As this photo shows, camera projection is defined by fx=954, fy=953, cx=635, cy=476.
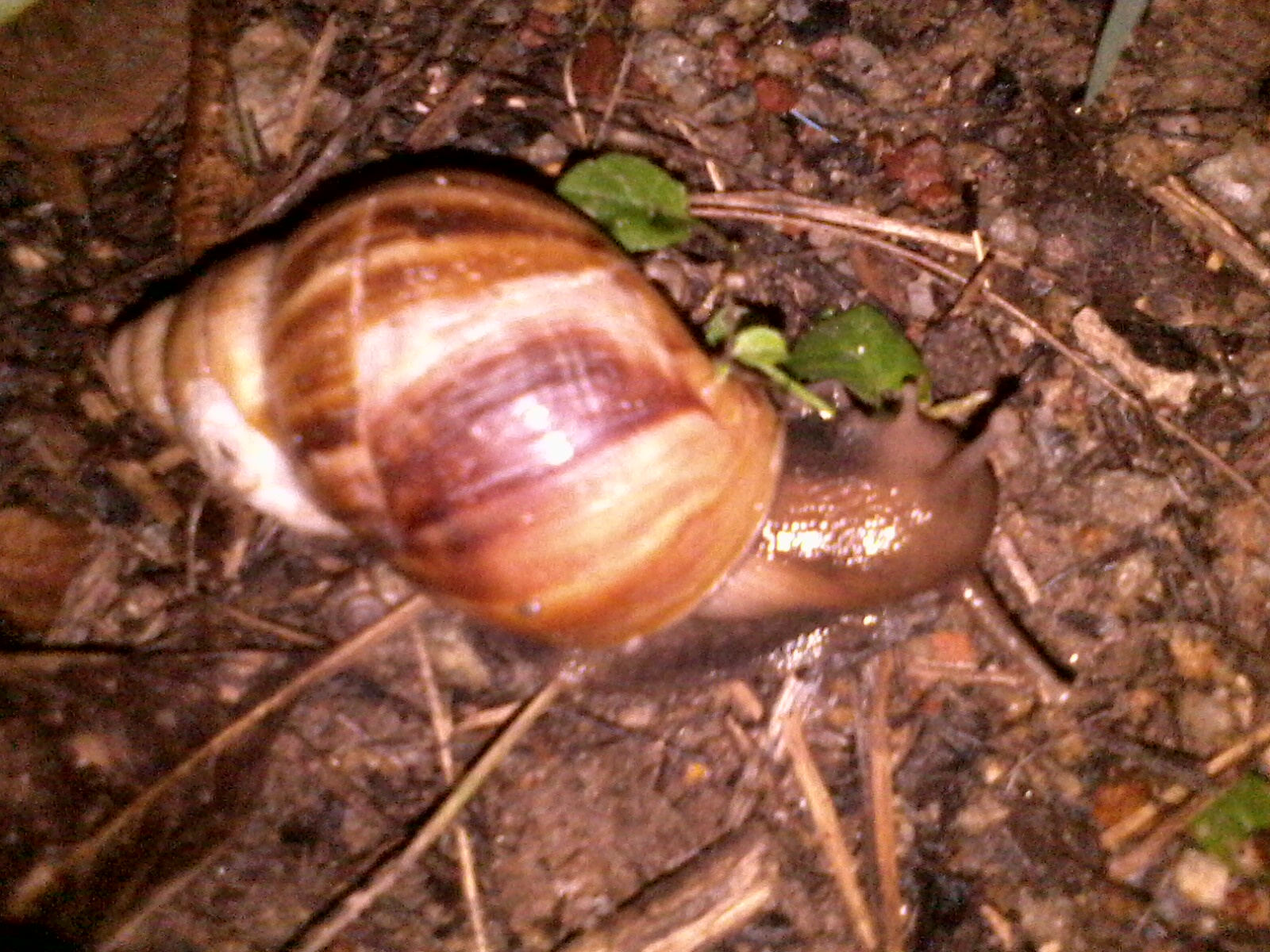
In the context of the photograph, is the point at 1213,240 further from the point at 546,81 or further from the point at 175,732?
the point at 175,732

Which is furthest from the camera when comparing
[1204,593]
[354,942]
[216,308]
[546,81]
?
[546,81]

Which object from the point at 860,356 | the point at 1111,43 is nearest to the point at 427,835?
the point at 860,356

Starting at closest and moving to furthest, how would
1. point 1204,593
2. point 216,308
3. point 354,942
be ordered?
1. point 216,308
2. point 354,942
3. point 1204,593

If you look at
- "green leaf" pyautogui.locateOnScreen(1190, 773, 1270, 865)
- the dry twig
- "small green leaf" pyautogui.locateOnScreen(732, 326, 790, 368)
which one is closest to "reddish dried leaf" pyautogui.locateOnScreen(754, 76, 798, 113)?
"small green leaf" pyautogui.locateOnScreen(732, 326, 790, 368)

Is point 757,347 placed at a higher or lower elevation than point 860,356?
higher

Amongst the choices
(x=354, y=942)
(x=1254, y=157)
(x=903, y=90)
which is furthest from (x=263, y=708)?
(x=1254, y=157)

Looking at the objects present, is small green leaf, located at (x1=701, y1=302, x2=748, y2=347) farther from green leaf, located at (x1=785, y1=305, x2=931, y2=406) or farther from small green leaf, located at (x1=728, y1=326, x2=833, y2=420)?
green leaf, located at (x1=785, y1=305, x2=931, y2=406)

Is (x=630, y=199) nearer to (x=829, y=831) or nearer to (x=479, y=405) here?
(x=479, y=405)
